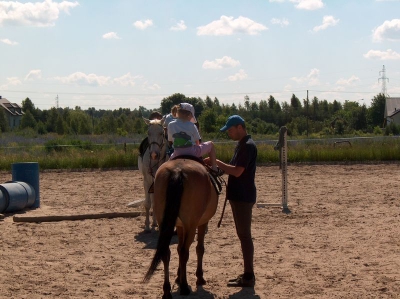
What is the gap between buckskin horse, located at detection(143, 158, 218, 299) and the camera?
232 inches

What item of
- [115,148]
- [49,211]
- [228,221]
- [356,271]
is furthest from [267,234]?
[115,148]

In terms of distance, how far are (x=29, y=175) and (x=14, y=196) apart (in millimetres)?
1143

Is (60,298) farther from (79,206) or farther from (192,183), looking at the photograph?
(79,206)

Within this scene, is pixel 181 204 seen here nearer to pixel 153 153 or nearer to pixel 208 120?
pixel 153 153

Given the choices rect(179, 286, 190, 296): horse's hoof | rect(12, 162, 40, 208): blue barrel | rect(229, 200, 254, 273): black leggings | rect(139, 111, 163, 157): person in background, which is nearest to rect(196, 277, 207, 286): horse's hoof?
rect(179, 286, 190, 296): horse's hoof

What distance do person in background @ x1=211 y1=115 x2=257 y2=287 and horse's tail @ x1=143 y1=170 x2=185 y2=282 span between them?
81 centimetres

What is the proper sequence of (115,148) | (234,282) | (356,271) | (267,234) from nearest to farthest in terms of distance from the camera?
(234,282) → (356,271) → (267,234) → (115,148)

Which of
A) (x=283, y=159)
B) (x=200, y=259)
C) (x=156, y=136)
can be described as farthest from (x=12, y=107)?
(x=200, y=259)

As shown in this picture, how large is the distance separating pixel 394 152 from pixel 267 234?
1480 centimetres

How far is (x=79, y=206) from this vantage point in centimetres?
1314

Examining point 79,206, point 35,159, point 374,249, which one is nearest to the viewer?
point 374,249

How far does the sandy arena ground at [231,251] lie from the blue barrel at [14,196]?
0.23 meters

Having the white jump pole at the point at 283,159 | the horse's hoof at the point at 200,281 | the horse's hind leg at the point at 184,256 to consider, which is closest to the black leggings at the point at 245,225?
the horse's hoof at the point at 200,281

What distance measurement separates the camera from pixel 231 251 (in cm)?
841
